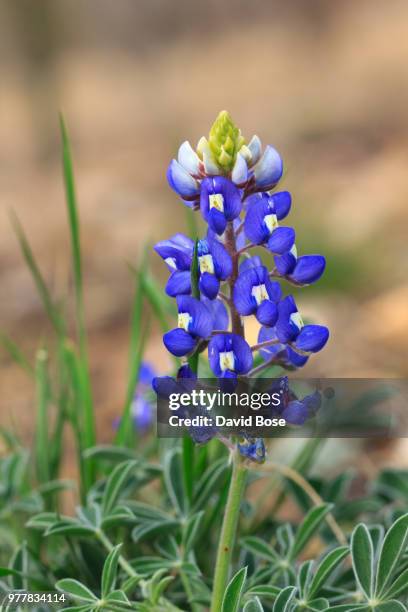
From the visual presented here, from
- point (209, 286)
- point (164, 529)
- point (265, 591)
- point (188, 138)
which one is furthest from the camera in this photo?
point (188, 138)

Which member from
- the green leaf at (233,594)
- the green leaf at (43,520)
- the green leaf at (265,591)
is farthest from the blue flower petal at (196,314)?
the green leaf at (43,520)

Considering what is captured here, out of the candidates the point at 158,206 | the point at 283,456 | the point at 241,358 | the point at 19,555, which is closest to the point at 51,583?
the point at 19,555

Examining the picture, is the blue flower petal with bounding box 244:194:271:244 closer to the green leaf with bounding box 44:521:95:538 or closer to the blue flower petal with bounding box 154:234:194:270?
the blue flower petal with bounding box 154:234:194:270

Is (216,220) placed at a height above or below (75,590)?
above

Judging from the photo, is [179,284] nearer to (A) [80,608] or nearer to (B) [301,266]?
(B) [301,266]

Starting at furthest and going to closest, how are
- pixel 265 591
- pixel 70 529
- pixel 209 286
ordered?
pixel 70 529
pixel 265 591
pixel 209 286

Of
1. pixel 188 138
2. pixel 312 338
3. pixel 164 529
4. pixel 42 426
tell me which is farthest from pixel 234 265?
pixel 188 138
